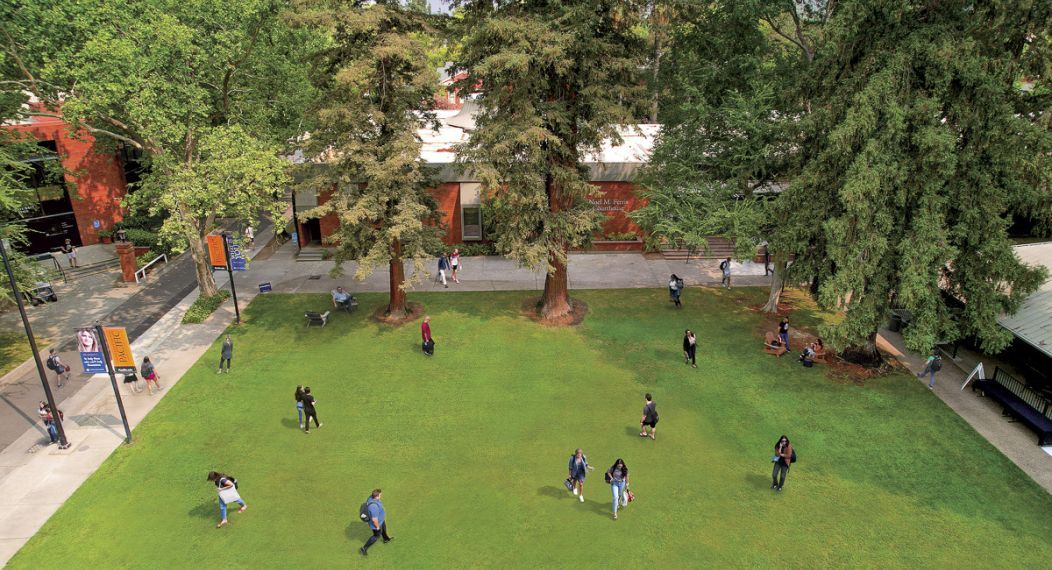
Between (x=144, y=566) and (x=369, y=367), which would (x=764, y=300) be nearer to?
(x=369, y=367)

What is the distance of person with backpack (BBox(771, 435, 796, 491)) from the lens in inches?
523

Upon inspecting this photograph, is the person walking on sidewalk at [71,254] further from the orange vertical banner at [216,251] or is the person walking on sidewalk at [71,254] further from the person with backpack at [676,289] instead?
the person with backpack at [676,289]

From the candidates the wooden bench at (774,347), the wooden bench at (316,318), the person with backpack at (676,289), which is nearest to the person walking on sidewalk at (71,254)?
the wooden bench at (316,318)

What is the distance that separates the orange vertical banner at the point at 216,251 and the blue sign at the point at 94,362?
7.30 m

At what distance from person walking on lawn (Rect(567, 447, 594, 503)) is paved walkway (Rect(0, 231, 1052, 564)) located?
10542 millimetres

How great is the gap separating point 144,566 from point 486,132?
45.4 feet

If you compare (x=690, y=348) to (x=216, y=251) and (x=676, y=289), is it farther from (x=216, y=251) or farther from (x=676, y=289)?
(x=216, y=251)

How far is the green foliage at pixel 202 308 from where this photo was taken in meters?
22.5

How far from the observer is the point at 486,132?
18.7 m

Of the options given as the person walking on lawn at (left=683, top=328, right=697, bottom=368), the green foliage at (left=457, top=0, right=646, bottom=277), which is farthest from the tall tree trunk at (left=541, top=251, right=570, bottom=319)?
the person walking on lawn at (left=683, top=328, right=697, bottom=368)

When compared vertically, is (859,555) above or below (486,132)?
below

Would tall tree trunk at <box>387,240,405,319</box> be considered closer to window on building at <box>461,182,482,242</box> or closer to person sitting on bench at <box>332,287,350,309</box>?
person sitting on bench at <box>332,287,350,309</box>

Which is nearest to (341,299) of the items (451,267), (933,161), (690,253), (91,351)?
(451,267)

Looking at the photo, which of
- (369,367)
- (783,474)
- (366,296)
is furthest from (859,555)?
(366,296)
